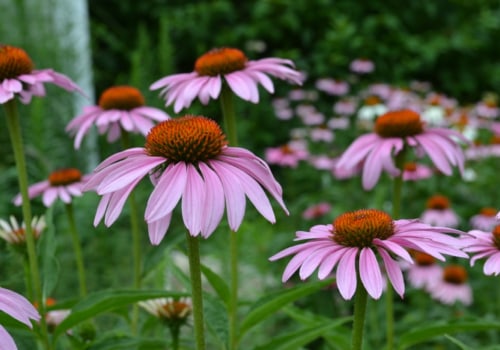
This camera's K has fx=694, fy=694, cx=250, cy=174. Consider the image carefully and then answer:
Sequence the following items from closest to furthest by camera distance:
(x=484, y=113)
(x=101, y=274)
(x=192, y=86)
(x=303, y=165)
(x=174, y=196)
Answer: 1. (x=174, y=196)
2. (x=192, y=86)
3. (x=101, y=274)
4. (x=303, y=165)
5. (x=484, y=113)

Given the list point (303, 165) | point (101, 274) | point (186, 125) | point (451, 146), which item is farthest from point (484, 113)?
point (186, 125)

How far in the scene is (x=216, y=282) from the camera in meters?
1.13

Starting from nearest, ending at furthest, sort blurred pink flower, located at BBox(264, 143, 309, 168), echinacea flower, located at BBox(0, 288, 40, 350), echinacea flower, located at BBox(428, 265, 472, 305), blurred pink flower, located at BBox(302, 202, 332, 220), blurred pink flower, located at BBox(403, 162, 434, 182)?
echinacea flower, located at BBox(0, 288, 40, 350)
echinacea flower, located at BBox(428, 265, 472, 305)
blurred pink flower, located at BBox(403, 162, 434, 182)
blurred pink flower, located at BBox(302, 202, 332, 220)
blurred pink flower, located at BBox(264, 143, 309, 168)

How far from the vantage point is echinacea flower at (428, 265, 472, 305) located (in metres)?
2.18

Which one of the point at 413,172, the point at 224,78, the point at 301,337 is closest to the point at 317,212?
the point at 413,172

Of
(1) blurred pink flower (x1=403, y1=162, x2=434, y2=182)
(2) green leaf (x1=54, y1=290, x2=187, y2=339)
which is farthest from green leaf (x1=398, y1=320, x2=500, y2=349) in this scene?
(1) blurred pink flower (x1=403, y1=162, x2=434, y2=182)

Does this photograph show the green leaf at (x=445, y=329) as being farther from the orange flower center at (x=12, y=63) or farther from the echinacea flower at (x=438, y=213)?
the echinacea flower at (x=438, y=213)

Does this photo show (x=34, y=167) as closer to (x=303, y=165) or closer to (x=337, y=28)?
(x=303, y=165)

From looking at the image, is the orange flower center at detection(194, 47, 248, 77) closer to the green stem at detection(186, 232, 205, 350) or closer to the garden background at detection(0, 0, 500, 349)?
the garden background at detection(0, 0, 500, 349)

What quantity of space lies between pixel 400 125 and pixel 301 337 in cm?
55

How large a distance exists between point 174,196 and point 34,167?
1.94m

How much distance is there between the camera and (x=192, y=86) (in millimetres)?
1211

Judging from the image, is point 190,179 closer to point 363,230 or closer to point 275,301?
point 363,230

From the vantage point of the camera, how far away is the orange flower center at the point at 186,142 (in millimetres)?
853
